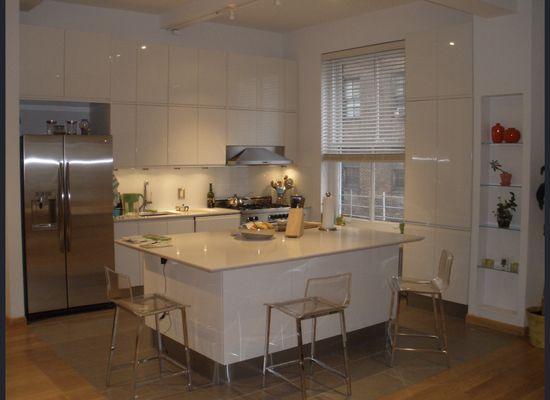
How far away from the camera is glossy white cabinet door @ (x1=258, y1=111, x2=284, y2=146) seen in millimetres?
7195

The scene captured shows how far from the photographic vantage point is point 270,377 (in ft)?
13.3

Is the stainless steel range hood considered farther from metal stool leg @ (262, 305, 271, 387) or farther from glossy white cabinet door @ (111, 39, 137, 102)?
metal stool leg @ (262, 305, 271, 387)

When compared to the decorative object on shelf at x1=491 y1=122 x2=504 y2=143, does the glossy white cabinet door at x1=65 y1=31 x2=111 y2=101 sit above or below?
above

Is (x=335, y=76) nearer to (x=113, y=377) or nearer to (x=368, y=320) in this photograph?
(x=368, y=320)

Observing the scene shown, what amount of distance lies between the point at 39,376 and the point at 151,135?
2.94 m

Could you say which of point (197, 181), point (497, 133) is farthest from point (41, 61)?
point (497, 133)

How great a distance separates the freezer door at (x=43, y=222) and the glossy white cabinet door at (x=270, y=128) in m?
2.56

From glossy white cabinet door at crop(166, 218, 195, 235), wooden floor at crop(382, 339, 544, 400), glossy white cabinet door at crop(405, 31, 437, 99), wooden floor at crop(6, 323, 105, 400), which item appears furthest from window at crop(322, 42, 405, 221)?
wooden floor at crop(6, 323, 105, 400)

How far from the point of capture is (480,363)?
4.41m

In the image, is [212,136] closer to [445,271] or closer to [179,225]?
[179,225]

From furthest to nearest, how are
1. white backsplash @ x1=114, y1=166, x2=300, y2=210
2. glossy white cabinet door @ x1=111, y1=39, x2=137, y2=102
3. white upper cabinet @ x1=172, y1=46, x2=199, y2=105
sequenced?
1. white backsplash @ x1=114, y1=166, x2=300, y2=210
2. white upper cabinet @ x1=172, y1=46, x2=199, y2=105
3. glossy white cabinet door @ x1=111, y1=39, x2=137, y2=102

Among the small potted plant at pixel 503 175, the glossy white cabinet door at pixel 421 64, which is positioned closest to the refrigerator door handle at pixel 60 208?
the glossy white cabinet door at pixel 421 64

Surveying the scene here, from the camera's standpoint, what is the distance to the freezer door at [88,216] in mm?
5543

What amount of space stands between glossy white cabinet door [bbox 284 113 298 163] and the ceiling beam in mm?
2900
